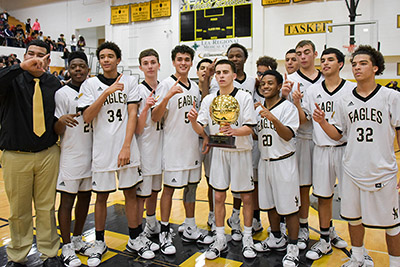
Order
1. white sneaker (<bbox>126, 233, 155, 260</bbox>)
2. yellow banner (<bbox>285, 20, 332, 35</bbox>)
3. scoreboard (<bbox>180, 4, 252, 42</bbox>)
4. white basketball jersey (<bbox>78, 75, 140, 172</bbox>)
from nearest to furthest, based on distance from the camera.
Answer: white basketball jersey (<bbox>78, 75, 140, 172</bbox>)
white sneaker (<bbox>126, 233, 155, 260</bbox>)
yellow banner (<bbox>285, 20, 332, 35</bbox>)
scoreboard (<bbox>180, 4, 252, 42</bbox>)

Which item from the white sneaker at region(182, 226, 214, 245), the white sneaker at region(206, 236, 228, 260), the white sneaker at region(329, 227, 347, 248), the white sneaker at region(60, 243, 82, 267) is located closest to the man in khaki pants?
the white sneaker at region(60, 243, 82, 267)

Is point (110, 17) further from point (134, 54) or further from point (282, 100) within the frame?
point (282, 100)

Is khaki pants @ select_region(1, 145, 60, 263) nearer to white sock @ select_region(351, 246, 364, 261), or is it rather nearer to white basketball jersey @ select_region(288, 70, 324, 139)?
white basketball jersey @ select_region(288, 70, 324, 139)

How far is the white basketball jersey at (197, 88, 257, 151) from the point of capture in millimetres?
3814

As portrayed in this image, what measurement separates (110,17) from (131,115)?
62.5 ft

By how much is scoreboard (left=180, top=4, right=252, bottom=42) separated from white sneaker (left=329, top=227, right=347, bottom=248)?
13331mm

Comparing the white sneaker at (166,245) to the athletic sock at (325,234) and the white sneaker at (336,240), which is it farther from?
the white sneaker at (336,240)

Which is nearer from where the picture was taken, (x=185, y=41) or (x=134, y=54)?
(x=185, y=41)

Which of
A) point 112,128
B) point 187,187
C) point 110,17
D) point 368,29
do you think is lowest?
point 187,187

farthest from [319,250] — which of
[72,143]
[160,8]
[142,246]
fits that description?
[160,8]

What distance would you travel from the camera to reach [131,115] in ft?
12.5

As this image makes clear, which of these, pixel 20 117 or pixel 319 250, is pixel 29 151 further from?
pixel 319 250

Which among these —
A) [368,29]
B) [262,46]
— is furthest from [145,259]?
[262,46]

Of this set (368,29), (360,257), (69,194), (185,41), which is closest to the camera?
(360,257)
